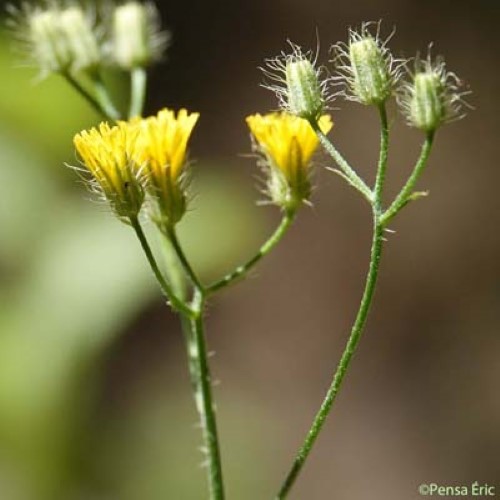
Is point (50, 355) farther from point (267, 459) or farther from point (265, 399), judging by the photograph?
point (265, 399)

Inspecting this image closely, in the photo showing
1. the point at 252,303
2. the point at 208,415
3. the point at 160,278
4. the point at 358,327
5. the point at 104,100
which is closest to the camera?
the point at 358,327

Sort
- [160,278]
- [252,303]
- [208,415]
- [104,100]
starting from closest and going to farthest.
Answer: [160,278]
[208,415]
[104,100]
[252,303]

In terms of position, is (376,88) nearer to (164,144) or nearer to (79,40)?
(164,144)

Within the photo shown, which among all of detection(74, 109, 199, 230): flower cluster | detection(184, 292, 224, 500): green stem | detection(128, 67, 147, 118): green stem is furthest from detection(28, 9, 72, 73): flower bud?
detection(184, 292, 224, 500): green stem

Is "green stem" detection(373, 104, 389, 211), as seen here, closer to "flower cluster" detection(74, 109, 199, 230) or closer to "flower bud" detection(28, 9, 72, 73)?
"flower cluster" detection(74, 109, 199, 230)

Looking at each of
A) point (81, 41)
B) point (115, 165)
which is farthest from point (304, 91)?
point (81, 41)

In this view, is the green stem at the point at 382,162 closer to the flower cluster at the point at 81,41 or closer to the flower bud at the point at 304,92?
the flower bud at the point at 304,92
